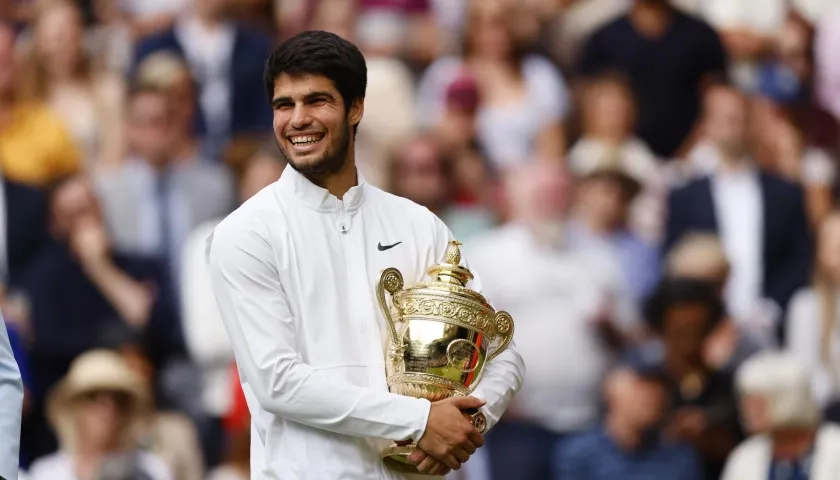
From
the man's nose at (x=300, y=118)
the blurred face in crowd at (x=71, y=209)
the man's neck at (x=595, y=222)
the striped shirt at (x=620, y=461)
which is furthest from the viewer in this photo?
the man's neck at (x=595, y=222)

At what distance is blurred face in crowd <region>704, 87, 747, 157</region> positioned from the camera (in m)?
10.2

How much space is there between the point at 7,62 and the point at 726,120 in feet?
14.1

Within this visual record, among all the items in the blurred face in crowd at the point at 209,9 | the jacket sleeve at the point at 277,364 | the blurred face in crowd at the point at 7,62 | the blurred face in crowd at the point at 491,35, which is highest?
the blurred face in crowd at the point at 491,35

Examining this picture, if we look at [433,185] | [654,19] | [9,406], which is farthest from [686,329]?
[9,406]

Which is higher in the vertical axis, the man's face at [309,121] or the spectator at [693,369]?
the spectator at [693,369]

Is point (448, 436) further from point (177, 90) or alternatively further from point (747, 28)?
point (747, 28)

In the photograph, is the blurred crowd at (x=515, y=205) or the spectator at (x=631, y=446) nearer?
the spectator at (x=631, y=446)

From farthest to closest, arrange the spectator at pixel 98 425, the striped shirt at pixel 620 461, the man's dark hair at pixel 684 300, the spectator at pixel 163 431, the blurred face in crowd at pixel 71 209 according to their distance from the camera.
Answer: the blurred face in crowd at pixel 71 209 → the man's dark hair at pixel 684 300 → the spectator at pixel 163 431 → the striped shirt at pixel 620 461 → the spectator at pixel 98 425

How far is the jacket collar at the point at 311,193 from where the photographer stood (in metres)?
4.55

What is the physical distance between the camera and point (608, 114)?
10.3 m

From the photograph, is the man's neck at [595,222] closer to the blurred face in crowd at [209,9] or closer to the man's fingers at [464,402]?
the blurred face in crowd at [209,9]

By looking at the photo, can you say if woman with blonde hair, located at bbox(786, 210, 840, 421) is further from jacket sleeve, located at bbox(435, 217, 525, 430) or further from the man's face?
the man's face

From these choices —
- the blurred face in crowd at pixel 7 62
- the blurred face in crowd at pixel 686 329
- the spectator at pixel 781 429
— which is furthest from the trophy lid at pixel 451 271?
the blurred face in crowd at pixel 7 62

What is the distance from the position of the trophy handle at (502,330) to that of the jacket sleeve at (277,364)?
1.12ft
